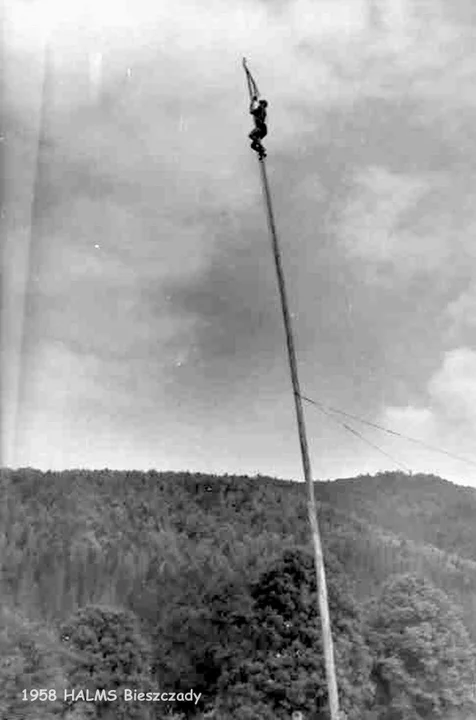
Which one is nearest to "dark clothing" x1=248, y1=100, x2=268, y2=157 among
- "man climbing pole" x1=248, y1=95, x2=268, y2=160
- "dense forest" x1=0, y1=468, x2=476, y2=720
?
"man climbing pole" x1=248, y1=95, x2=268, y2=160

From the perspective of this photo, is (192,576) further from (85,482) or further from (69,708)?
(69,708)

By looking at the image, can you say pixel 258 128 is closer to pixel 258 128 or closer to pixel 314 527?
pixel 258 128

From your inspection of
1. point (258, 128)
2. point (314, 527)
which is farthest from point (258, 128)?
point (314, 527)

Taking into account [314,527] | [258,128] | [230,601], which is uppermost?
[258,128]

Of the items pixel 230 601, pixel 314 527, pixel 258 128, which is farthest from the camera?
pixel 230 601

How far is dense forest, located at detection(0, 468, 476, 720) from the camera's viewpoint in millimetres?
34688

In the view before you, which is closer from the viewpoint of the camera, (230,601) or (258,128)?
(258,128)

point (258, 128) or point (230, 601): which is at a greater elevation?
point (258, 128)

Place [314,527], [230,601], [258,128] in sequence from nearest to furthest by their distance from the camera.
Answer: [314,527], [258,128], [230,601]

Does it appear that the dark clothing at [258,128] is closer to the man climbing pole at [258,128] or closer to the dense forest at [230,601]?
the man climbing pole at [258,128]

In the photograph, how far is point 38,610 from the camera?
55.1 meters

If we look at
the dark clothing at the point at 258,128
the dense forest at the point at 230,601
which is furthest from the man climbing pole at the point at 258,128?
the dense forest at the point at 230,601

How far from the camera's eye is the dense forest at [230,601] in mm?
34688

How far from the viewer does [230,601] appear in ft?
144
